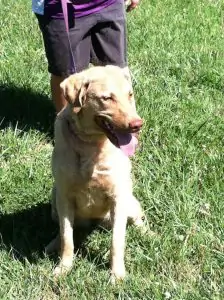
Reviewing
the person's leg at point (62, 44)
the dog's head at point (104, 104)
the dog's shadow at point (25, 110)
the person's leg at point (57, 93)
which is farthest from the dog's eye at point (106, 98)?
the dog's shadow at point (25, 110)

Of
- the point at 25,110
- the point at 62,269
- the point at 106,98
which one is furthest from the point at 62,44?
the point at 62,269

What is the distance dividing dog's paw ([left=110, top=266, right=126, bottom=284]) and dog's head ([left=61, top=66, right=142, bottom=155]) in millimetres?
663

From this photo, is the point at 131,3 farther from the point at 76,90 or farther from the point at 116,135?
the point at 116,135

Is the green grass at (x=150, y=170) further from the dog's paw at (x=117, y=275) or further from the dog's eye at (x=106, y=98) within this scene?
the dog's eye at (x=106, y=98)

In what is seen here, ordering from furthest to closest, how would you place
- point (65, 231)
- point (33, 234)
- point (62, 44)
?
1. point (62, 44)
2. point (33, 234)
3. point (65, 231)

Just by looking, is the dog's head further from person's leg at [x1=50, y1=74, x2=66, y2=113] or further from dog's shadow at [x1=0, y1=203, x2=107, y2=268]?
person's leg at [x1=50, y1=74, x2=66, y2=113]

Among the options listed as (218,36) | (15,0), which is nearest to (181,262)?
(218,36)

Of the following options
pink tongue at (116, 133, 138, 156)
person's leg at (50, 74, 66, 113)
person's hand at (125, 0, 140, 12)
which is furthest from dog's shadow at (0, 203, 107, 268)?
person's hand at (125, 0, 140, 12)

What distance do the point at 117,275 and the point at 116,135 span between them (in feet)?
2.63

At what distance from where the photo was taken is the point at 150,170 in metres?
4.31

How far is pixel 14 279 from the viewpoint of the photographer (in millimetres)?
3461

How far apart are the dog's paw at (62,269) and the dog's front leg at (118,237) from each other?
248 mm

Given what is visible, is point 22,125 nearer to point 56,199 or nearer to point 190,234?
point 56,199

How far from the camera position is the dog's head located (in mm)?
3113
